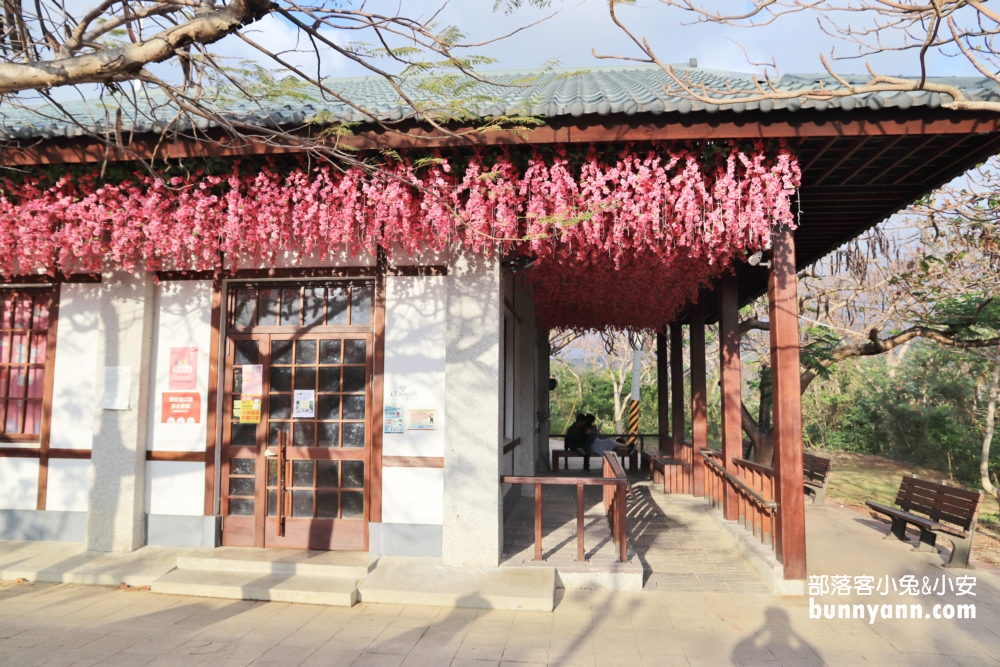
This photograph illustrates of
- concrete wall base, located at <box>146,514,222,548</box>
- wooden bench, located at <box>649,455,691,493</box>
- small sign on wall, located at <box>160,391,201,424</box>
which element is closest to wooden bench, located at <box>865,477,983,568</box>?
wooden bench, located at <box>649,455,691,493</box>

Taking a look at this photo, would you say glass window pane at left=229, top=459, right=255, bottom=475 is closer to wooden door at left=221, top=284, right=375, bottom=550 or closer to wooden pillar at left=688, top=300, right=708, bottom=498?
wooden door at left=221, top=284, right=375, bottom=550

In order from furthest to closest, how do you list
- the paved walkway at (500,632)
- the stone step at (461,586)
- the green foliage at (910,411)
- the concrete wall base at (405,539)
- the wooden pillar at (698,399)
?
the green foliage at (910,411)
the wooden pillar at (698,399)
the concrete wall base at (405,539)
the stone step at (461,586)
the paved walkway at (500,632)

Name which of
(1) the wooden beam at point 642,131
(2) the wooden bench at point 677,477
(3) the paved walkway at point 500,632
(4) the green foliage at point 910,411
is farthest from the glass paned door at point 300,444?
(4) the green foliage at point 910,411

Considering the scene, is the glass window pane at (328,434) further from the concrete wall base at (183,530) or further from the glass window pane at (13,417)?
the glass window pane at (13,417)

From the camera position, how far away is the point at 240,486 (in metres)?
6.01

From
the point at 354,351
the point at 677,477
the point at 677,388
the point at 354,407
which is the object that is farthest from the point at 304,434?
the point at 677,388

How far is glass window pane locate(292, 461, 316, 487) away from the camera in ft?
19.4

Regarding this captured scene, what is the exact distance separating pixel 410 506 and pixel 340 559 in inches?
29.4

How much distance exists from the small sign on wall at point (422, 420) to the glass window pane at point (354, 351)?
769 millimetres

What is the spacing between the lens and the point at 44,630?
430 centimetres

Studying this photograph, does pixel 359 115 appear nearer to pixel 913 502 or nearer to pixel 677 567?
pixel 677 567

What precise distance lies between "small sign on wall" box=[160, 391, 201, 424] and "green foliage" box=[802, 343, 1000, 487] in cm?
1623

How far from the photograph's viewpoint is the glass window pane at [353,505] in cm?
580

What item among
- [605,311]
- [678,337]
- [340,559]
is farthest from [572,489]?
[340,559]
